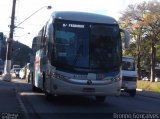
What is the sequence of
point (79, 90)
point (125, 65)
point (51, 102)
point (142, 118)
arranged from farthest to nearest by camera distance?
point (125, 65), point (51, 102), point (79, 90), point (142, 118)

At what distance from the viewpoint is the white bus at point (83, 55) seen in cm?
1766

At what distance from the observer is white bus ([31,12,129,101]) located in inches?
695

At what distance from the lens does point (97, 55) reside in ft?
59.6

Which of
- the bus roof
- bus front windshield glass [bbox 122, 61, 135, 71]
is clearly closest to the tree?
bus front windshield glass [bbox 122, 61, 135, 71]

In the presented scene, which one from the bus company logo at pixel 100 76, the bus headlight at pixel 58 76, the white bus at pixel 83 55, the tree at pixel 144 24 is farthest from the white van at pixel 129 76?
the tree at pixel 144 24

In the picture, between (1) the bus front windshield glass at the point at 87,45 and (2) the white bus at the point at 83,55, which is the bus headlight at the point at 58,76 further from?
(1) the bus front windshield glass at the point at 87,45

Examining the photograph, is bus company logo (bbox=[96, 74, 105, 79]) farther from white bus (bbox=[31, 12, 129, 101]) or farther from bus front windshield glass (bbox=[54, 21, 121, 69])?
bus front windshield glass (bbox=[54, 21, 121, 69])

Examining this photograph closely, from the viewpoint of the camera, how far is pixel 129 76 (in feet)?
96.7

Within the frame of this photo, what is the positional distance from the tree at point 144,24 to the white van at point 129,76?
4201 centimetres

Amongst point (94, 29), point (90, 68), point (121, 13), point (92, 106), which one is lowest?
point (92, 106)

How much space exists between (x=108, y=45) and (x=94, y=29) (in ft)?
2.71

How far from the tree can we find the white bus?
5338 cm

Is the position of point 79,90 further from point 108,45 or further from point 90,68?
point 108,45

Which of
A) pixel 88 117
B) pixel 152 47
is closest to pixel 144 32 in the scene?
pixel 152 47
